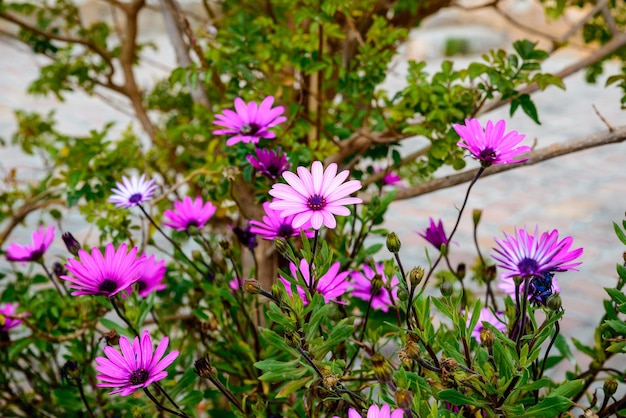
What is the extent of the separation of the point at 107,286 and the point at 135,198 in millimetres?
205

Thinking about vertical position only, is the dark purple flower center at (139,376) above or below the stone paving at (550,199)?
below

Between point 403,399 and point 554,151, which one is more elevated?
point 554,151

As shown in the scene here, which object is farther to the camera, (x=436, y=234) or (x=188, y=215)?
(x=188, y=215)

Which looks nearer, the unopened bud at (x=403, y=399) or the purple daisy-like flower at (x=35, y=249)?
the unopened bud at (x=403, y=399)

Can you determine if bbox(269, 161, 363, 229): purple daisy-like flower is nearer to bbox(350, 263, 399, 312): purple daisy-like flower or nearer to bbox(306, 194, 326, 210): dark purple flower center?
bbox(306, 194, 326, 210): dark purple flower center

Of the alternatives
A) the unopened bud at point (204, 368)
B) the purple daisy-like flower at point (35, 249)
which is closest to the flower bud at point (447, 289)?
the unopened bud at point (204, 368)

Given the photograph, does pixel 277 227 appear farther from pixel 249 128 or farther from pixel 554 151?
pixel 554 151

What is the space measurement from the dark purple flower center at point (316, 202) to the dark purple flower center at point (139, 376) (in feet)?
0.77

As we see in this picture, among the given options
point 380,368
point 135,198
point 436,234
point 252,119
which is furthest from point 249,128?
point 380,368

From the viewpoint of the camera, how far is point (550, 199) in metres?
3.15

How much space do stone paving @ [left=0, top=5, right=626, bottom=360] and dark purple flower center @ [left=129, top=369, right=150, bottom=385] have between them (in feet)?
4.43

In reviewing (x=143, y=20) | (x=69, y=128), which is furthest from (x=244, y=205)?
(x=143, y=20)

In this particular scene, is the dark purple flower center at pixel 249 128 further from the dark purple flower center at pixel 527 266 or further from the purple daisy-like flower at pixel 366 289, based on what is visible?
the dark purple flower center at pixel 527 266

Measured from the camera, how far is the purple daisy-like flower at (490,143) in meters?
0.70
